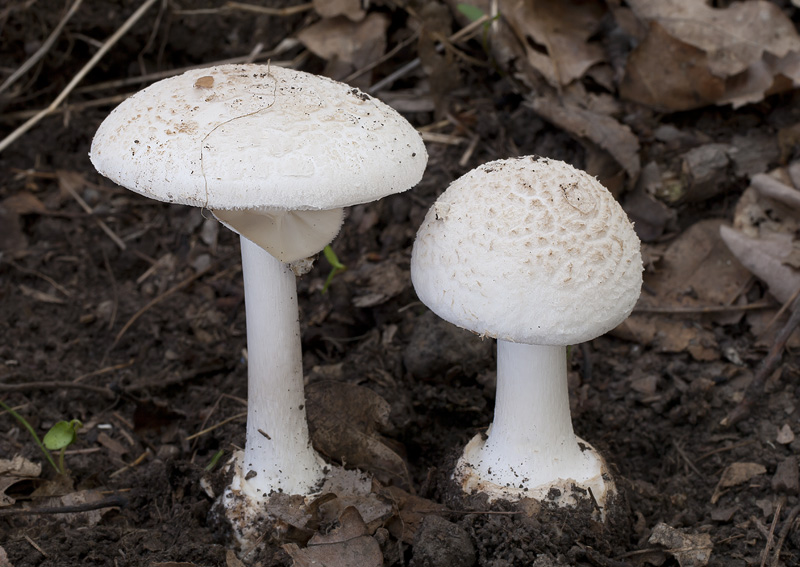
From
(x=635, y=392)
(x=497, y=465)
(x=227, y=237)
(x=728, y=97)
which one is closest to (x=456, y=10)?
(x=728, y=97)

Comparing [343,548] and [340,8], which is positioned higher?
[340,8]

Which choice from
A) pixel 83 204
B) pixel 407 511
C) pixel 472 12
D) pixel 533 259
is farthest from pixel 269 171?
pixel 83 204

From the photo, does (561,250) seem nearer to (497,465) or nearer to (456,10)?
(497,465)

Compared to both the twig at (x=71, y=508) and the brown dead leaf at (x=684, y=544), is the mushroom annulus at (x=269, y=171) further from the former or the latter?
the brown dead leaf at (x=684, y=544)

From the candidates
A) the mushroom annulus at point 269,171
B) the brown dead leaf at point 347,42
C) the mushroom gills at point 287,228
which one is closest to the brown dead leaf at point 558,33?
the brown dead leaf at point 347,42

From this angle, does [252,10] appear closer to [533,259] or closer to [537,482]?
[533,259]

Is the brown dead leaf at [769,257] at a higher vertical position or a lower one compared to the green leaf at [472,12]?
lower
